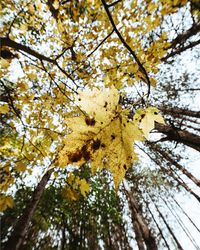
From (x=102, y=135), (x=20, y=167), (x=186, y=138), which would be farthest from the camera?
(x=186, y=138)

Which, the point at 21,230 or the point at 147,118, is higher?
the point at 21,230

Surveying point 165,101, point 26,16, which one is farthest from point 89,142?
point 165,101

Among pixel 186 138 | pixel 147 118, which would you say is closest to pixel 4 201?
pixel 147 118

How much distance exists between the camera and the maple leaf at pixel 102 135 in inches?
28.0

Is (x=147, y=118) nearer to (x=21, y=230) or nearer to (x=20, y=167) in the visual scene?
(x=20, y=167)

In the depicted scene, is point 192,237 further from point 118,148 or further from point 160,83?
point 118,148

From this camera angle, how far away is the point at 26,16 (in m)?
4.52

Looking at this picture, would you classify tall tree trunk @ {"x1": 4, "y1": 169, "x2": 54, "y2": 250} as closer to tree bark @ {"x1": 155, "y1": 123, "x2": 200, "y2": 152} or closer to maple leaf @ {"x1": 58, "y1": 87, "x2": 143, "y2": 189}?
tree bark @ {"x1": 155, "y1": 123, "x2": 200, "y2": 152}

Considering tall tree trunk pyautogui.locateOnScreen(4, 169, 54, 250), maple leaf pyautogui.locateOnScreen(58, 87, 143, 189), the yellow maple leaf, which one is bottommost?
maple leaf pyautogui.locateOnScreen(58, 87, 143, 189)

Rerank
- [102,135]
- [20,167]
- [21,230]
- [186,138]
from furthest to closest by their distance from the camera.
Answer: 1. [21,230]
2. [186,138]
3. [20,167]
4. [102,135]

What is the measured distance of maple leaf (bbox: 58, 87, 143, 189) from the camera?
0.71 meters

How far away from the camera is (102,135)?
75 centimetres

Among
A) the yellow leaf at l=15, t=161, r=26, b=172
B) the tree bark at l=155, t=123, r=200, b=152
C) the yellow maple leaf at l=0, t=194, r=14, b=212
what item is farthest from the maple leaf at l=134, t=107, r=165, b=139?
the yellow maple leaf at l=0, t=194, r=14, b=212

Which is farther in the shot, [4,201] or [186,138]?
[186,138]
